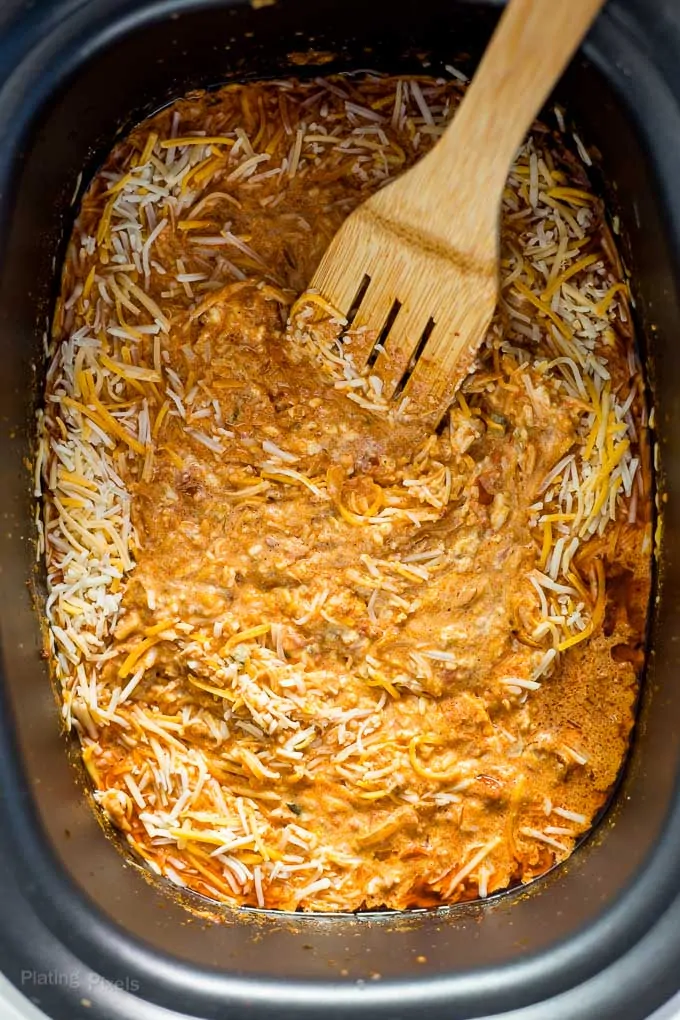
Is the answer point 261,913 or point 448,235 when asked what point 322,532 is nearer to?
point 448,235

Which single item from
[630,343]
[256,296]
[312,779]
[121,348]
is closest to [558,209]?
[630,343]

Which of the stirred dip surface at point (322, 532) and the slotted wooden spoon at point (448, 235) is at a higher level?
the slotted wooden spoon at point (448, 235)

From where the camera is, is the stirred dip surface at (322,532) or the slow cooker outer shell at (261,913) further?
the stirred dip surface at (322,532)

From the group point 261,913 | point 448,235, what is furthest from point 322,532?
point 261,913

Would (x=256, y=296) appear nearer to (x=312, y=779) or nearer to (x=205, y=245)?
(x=205, y=245)
